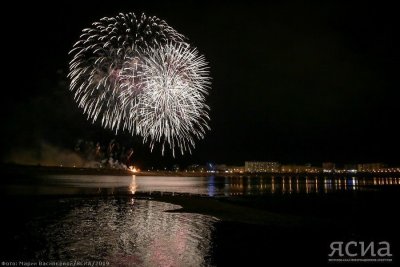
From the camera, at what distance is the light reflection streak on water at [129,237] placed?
13102mm

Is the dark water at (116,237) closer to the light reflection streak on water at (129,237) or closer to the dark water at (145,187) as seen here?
the light reflection streak on water at (129,237)

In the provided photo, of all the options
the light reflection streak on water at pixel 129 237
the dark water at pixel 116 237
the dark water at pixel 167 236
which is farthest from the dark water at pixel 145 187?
the light reflection streak on water at pixel 129 237

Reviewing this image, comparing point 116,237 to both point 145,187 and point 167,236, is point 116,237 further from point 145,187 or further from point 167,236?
point 145,187

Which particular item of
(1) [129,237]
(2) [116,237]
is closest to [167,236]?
(1) [129,237]

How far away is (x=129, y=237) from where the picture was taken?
53.9 feet

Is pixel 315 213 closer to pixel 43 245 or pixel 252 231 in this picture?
pixel 252 231

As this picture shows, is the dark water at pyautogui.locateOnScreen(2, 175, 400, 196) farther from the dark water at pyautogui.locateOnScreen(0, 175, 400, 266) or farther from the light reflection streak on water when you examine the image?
the light reflection streak on water

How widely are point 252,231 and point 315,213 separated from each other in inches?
400

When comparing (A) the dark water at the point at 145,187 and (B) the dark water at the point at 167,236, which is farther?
(A) the dark water at the point at 145,187

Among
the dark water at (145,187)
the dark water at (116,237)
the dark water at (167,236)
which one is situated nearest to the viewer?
the dark water at (116,237)

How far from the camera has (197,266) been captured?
12.4 m

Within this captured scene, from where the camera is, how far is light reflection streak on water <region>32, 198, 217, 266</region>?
13.1 metres

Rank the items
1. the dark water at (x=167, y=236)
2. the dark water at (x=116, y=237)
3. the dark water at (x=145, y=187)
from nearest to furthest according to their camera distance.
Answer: the dark water at (x=116, y=237) → the dark water at (x=167, y=236) → the dark water at (x=145, y=187)

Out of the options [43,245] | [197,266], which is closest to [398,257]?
[197,266]
